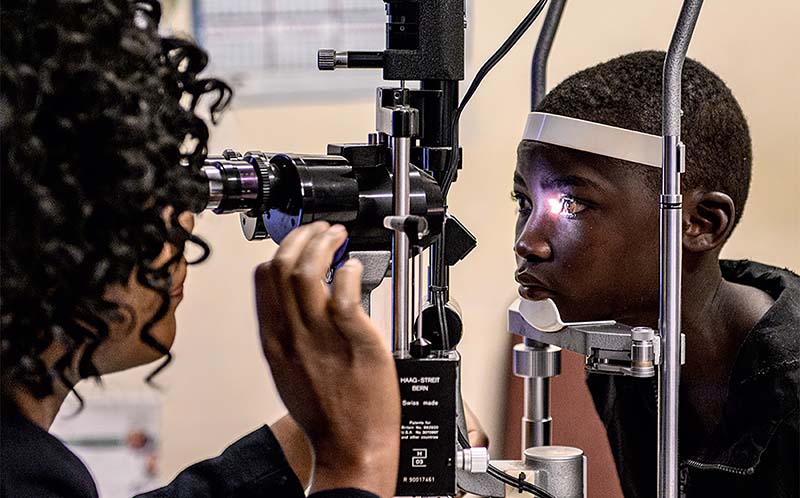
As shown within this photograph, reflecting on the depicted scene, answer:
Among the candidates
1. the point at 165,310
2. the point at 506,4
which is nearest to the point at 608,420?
Result: the point at 165,310

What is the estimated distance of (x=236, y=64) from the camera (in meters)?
2.06

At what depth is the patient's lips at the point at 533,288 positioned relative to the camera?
1.10 meters

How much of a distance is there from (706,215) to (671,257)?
0.22 m

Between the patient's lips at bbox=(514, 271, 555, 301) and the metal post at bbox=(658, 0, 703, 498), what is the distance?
212 mm

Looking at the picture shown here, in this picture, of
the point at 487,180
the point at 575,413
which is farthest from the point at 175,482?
the point at 487,180

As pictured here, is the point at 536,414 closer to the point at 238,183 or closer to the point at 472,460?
the point at 472,460

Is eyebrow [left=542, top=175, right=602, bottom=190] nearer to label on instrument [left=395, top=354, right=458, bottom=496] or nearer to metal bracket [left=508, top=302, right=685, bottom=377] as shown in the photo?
metal bracket [left=508, top=302, right=685, bottom=377]

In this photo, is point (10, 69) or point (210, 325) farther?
point (210, 325)

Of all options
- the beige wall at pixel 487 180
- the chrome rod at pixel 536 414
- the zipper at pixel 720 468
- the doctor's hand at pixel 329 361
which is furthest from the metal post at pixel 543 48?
the beige wall at pixel 487 180

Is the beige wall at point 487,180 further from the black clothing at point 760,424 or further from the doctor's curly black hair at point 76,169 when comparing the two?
the doctor's curly black hair at point 76,169

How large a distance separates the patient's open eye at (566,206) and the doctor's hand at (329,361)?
0.39 metres

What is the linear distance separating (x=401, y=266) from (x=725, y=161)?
0.44 meters

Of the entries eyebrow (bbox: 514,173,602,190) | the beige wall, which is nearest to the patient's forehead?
eyebrow (bbox: 514,173,602,190)

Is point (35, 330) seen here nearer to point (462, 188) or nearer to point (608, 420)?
point (608, 420)
